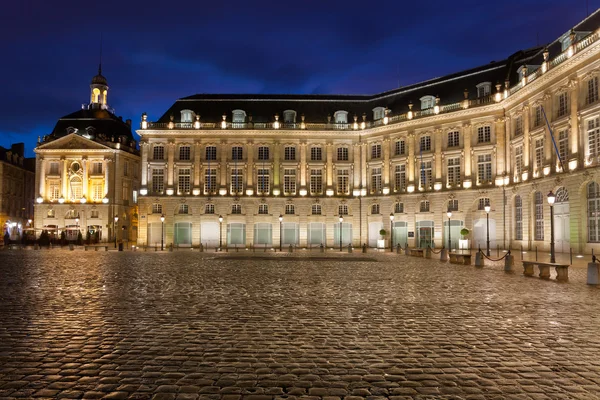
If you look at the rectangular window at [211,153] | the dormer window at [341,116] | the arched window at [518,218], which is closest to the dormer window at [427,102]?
the dormer window at [341,116]

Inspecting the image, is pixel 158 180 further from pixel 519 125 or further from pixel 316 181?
pixel 519 125

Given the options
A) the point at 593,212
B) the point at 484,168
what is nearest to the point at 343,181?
the point at 484,168

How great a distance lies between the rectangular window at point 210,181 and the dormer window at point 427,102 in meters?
25.4

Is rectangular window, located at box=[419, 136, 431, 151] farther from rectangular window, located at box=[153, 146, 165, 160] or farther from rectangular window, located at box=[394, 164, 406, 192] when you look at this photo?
rectangular window, located at box=[153, 146, 165, 160]

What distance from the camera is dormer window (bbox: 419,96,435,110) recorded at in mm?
59047

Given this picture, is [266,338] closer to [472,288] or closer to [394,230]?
[472,288]

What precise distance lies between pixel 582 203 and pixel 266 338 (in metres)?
36.2

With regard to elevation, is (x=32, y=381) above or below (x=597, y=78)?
below

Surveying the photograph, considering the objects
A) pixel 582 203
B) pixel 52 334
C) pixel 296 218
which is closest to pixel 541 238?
pixel 582 203

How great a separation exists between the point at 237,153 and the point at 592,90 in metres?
38.8

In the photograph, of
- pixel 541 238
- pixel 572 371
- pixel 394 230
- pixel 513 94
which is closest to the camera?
pixel 572 371

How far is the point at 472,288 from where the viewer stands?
16812 millimetres

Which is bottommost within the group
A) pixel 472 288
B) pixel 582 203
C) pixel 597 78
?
pixel 472 288

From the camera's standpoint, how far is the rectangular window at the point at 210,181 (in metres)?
63.7
